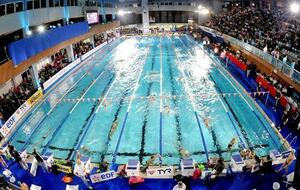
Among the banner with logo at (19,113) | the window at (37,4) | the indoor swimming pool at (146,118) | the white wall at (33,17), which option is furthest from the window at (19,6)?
the indoor swimming pool at (146,118)

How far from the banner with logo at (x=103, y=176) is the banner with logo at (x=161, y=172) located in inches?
49.4

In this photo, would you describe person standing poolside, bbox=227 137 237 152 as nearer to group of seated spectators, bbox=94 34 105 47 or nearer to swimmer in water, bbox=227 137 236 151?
swimmer in water, bbox=227 137 236 151

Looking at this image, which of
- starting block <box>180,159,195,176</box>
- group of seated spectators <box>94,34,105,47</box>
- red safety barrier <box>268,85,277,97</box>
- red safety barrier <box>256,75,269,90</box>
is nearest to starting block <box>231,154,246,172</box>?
starting block <box>180,159,195,176</box>

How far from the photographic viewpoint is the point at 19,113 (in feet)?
50.4

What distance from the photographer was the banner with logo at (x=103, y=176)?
9.53 meters

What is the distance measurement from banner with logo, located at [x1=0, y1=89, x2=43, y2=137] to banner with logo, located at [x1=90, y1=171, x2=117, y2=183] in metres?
6.39

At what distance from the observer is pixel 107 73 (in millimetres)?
23969

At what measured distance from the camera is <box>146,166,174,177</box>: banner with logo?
9.60m

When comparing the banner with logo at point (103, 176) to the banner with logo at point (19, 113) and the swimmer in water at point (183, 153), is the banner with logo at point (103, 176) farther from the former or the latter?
the banner with logo at point (19, 113)

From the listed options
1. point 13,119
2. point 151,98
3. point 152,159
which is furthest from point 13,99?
point 152,159

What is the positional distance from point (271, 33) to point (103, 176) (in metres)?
19.6

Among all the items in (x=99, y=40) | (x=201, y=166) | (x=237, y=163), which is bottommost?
(x=201, y=166)

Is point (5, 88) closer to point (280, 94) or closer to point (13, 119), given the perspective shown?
point (13, 119)

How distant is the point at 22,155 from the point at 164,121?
7.07m
